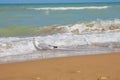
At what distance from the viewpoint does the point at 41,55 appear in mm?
5891

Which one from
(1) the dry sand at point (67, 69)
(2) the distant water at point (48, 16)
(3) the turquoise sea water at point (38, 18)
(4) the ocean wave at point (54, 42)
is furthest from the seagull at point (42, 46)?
(2) the distant water at point (48, 16)

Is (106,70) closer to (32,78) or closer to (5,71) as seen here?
(32,78)

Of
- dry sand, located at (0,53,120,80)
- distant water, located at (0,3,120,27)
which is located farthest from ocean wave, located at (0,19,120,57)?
distant water, located at (0,3,120,27)

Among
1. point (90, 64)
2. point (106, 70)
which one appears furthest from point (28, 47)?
point (106, 70)

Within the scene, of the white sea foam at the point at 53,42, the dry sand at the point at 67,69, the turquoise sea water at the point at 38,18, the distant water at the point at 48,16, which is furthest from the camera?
the distant water at the point at 48,16

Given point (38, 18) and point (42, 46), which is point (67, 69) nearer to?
point (42, 46)

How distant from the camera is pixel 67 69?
457 centimetres

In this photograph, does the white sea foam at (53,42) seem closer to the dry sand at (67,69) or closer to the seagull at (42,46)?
the seagull at (42,46)

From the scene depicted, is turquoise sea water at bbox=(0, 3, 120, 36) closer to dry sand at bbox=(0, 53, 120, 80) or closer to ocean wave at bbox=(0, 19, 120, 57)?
ocean wave at bbox=(0, 19, 120, 57)

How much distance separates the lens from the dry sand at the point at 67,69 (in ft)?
13.9

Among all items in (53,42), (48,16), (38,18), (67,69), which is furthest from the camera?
(48,16)

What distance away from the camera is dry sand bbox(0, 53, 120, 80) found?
4.23m

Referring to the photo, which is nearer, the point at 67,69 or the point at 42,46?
the point at 67,69

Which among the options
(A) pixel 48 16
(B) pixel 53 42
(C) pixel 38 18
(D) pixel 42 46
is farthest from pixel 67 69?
(A) pixel 48 16
